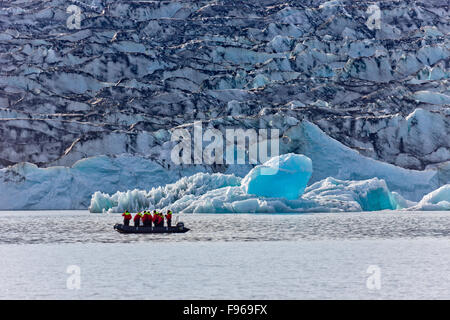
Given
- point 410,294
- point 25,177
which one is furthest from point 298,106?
point 410,294

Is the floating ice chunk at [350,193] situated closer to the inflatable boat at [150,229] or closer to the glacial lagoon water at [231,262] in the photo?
the glacial lagoon water at [231,262]

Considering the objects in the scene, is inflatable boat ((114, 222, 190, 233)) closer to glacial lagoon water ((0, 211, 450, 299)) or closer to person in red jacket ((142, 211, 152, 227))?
person in red jacket ((142, 211, 152, 227))

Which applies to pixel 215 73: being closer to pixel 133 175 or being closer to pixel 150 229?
pixel 133 175

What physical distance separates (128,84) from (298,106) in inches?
773

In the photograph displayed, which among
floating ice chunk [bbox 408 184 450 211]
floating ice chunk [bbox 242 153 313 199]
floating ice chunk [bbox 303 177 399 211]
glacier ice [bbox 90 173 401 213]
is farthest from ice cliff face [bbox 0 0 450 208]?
floating ice chunk [bbox 242 153 313 199]

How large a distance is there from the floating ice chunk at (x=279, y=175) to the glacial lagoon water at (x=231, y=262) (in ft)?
20.4

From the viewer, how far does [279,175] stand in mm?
40719

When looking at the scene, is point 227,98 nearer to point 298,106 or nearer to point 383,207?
point 298,106

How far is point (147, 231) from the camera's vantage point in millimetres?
31562

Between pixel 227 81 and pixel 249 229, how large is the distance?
46.9 metres

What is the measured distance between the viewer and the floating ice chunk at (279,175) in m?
40.6

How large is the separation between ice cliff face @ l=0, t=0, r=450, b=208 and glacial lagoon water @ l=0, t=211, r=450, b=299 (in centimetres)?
1703
